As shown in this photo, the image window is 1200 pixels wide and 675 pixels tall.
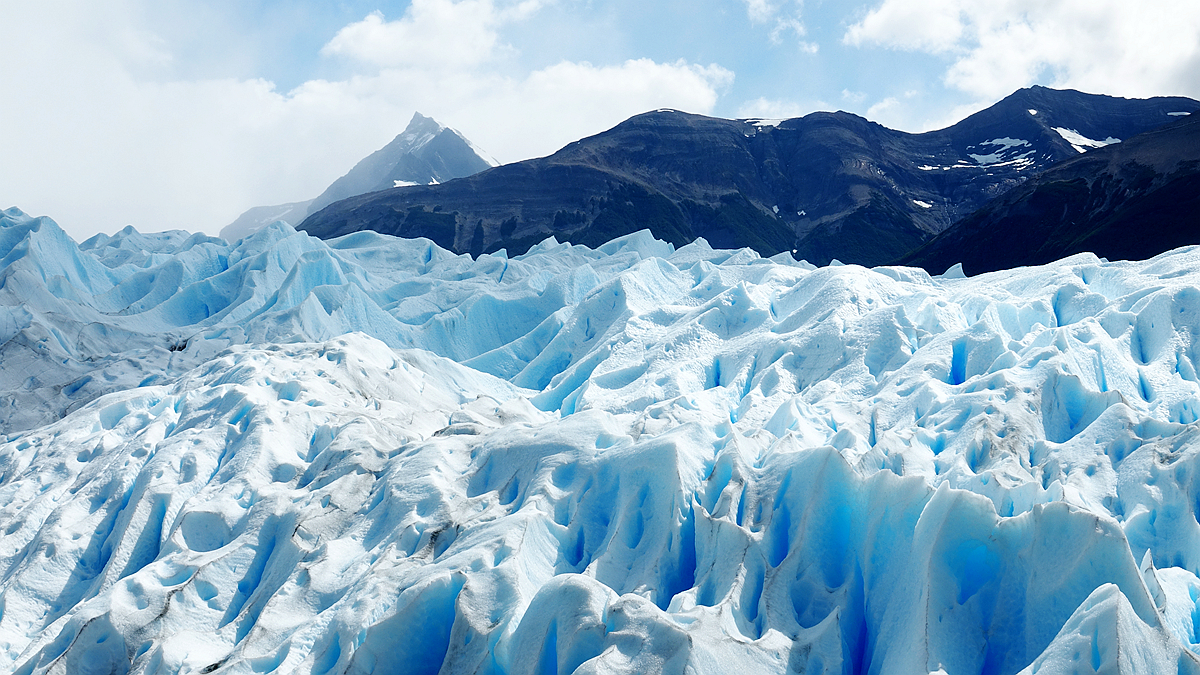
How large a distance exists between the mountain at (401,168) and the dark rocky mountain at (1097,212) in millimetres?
79126

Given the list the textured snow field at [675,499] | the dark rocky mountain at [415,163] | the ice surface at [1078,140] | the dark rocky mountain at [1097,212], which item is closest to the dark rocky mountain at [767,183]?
the ice surface at [1078,140]

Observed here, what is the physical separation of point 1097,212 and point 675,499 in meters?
59.2

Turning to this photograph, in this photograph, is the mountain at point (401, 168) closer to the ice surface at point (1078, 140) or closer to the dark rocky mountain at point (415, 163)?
the dark rocky mountain at point (415, 163)

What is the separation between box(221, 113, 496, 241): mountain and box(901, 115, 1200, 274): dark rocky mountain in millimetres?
79126

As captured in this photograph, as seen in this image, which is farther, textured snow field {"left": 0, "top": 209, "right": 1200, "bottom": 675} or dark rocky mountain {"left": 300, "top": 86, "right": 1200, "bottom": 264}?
dark rocky mountain {"left": 300, "top": 86, "right": 1200, "bottom": 264}

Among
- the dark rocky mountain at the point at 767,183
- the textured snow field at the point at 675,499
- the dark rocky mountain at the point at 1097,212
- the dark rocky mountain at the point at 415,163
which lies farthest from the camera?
the dark rocky mountain at the point at 415,163

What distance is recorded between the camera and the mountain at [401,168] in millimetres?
123938

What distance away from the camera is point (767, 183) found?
10419cm

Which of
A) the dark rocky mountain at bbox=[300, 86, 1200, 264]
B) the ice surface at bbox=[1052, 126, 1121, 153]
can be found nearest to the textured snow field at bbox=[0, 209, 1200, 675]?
the dark rocky mountain at bbox=[300, 86, 1200, 264]

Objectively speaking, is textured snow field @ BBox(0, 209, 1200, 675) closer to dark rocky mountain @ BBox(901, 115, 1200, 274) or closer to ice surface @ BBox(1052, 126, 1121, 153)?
dark rocky mountain @ BBox(901, 115, 1200, 274)

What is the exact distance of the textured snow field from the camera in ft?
22.4

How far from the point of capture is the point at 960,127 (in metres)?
112

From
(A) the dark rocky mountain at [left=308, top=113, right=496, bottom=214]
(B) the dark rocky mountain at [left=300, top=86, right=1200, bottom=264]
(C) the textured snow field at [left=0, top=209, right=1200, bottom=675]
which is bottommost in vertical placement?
(C) the textured snow field at [left=0, top=209, right=1200, bottom=675]

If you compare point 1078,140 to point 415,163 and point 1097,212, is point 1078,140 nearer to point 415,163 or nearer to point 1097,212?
point 1097,212
